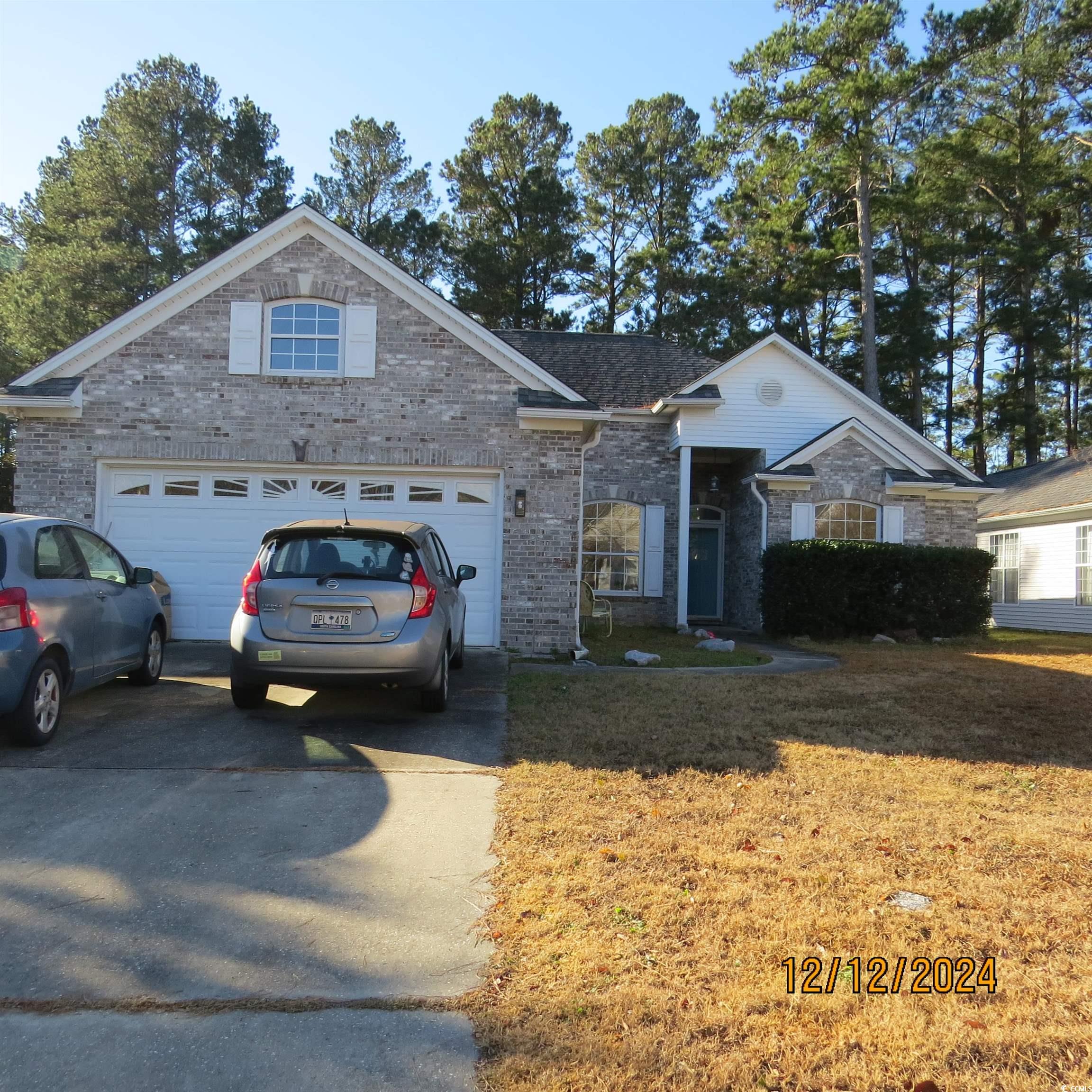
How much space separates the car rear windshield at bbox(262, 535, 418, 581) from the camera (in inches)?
264

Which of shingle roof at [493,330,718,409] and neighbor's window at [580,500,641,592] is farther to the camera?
shingle roof at [493,330,718,409]

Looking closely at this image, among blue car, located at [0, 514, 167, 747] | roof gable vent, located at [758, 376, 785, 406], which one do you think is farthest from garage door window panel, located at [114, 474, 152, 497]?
roof gable vent, located at [758, 376, 785, 406]

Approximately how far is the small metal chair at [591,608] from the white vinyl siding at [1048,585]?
9148 mm

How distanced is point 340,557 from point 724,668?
18.2ft

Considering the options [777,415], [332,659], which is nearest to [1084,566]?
[777,415]

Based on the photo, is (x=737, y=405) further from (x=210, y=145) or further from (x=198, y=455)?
(x=210, y=145)

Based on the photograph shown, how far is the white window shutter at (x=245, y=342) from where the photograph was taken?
10.9m

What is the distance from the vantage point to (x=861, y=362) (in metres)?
32.2

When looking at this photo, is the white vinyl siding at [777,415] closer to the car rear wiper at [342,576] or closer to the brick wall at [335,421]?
the brick wall at [335,421]

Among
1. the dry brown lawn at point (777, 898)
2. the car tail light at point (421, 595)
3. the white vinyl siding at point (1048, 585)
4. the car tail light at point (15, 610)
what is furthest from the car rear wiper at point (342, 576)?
the white vinyl siding at point (1048, 585)

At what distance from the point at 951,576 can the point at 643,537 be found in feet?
18.5

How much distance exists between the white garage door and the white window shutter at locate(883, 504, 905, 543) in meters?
9.26

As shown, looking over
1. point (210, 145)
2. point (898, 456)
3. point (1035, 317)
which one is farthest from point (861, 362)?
point (210, 145)
